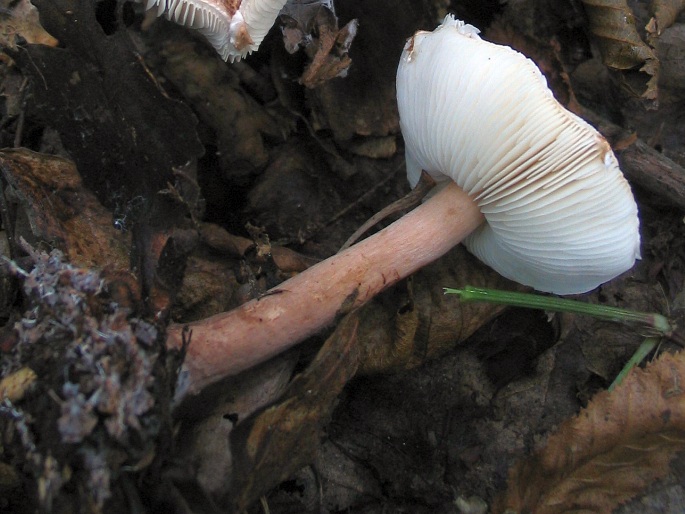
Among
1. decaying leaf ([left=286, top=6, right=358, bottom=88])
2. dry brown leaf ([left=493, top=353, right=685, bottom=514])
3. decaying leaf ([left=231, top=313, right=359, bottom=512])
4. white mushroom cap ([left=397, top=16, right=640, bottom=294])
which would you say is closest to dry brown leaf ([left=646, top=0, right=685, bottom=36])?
white mushroom cap ([left=397, top=16, right=640, bottom=294])

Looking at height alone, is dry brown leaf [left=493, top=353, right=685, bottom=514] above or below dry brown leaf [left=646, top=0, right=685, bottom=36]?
below

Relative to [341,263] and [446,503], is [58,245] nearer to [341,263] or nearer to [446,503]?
[341,263]

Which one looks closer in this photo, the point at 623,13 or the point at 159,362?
the point at 159,362

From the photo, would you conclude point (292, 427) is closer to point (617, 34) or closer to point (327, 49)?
point (327, 49)

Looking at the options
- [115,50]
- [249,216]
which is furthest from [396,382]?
[115,50]

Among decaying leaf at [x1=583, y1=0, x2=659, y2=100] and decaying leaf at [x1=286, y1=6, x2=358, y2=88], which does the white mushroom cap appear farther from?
decaying leaf at [x1=583, y1=0, x2=659, y2=100]

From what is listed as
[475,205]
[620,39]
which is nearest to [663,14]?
[620,39]
